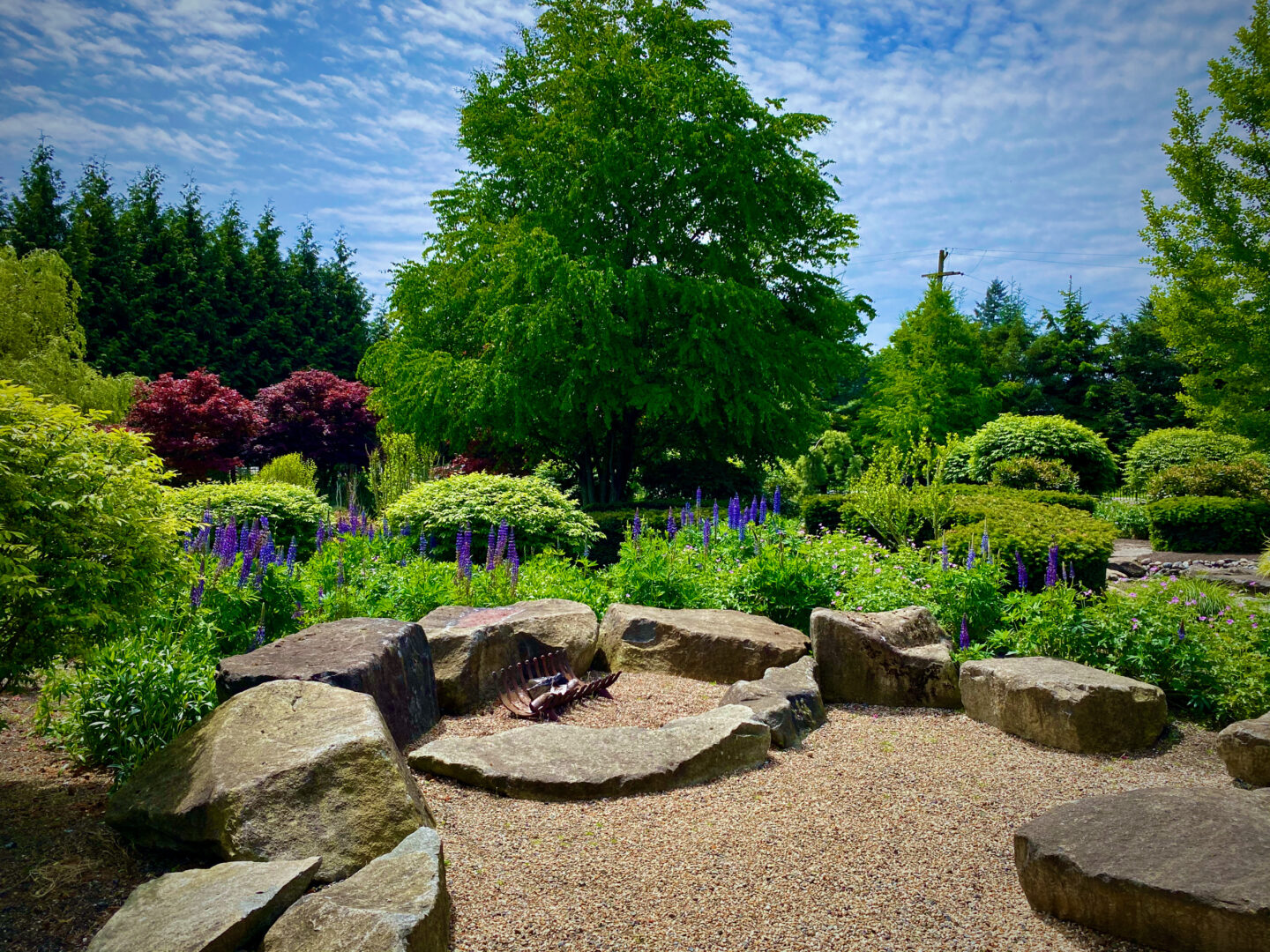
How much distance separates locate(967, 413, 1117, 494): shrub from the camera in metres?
16.7

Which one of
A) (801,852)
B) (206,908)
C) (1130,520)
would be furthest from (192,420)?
(1130,520)

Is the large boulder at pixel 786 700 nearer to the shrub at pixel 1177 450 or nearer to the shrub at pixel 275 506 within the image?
the shrub at pixel 275 506

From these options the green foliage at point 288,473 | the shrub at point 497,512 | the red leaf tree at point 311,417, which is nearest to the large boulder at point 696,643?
the shrub at point 497,512

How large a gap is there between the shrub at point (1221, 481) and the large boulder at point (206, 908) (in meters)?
17.2

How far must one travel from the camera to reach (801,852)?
304cm

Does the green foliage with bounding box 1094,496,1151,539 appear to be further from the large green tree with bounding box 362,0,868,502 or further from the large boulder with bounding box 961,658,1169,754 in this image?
the large boulder with bounding box 961,658,1169,754

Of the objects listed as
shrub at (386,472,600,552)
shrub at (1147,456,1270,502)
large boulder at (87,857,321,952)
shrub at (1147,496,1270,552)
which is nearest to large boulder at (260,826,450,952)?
large boulder at (87,857,321,952)

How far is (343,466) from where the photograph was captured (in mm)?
24172

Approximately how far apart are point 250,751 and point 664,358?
10330 mm

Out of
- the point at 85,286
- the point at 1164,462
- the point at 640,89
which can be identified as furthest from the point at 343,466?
the point at 1164,462

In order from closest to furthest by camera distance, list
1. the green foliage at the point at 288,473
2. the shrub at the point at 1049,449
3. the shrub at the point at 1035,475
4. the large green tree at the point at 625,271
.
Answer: the large green tree at the point at 625,271 < the green foliage at the point at 288,473 < the shrub at the point at 1035,475 < the shrub at the point at 1049,449

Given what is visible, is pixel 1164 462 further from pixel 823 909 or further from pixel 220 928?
pixel 220 928

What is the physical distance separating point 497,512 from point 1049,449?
1328 cm

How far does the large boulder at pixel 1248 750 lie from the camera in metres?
3.67
